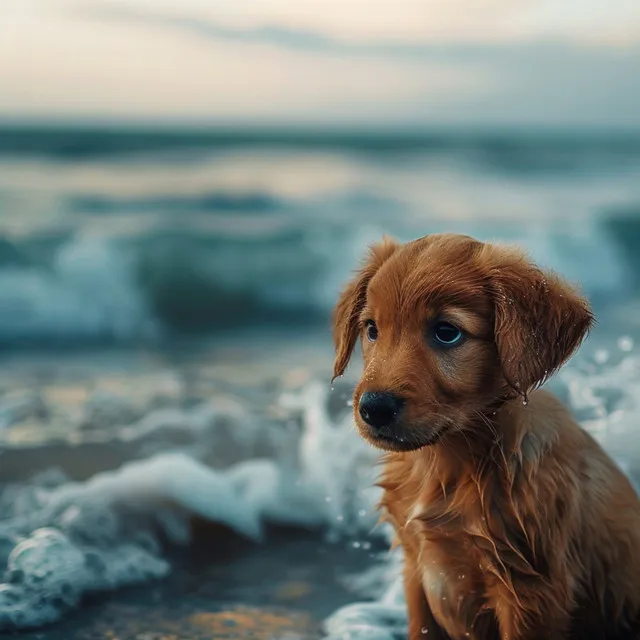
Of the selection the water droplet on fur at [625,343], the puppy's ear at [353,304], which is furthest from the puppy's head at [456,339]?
the water droplet on fur at [625,343]

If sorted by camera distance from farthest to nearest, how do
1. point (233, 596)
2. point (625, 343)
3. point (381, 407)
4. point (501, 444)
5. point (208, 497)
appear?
point (625, 343) < point (208, 497) < point (233, 596) < point (501, 444) < point (381, 407)

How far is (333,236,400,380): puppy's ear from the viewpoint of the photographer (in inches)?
107

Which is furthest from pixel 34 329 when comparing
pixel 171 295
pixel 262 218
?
pixel 262 218

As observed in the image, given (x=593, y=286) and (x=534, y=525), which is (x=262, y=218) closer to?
(x=593, y=286)

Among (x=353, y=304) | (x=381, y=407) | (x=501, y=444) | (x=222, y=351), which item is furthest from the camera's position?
(x=222, y=351)

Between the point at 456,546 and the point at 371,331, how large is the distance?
59cm

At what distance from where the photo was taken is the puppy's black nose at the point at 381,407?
2.31 m

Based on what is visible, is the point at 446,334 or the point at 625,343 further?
the point at 625,343

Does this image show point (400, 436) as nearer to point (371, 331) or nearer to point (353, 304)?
point (371, 331)

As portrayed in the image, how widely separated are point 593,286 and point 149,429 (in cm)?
445

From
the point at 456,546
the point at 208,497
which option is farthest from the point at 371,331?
the point at 208,497

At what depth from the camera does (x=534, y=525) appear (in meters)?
2.48

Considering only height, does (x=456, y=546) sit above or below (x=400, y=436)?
below

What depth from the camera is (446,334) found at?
2.40 meters
